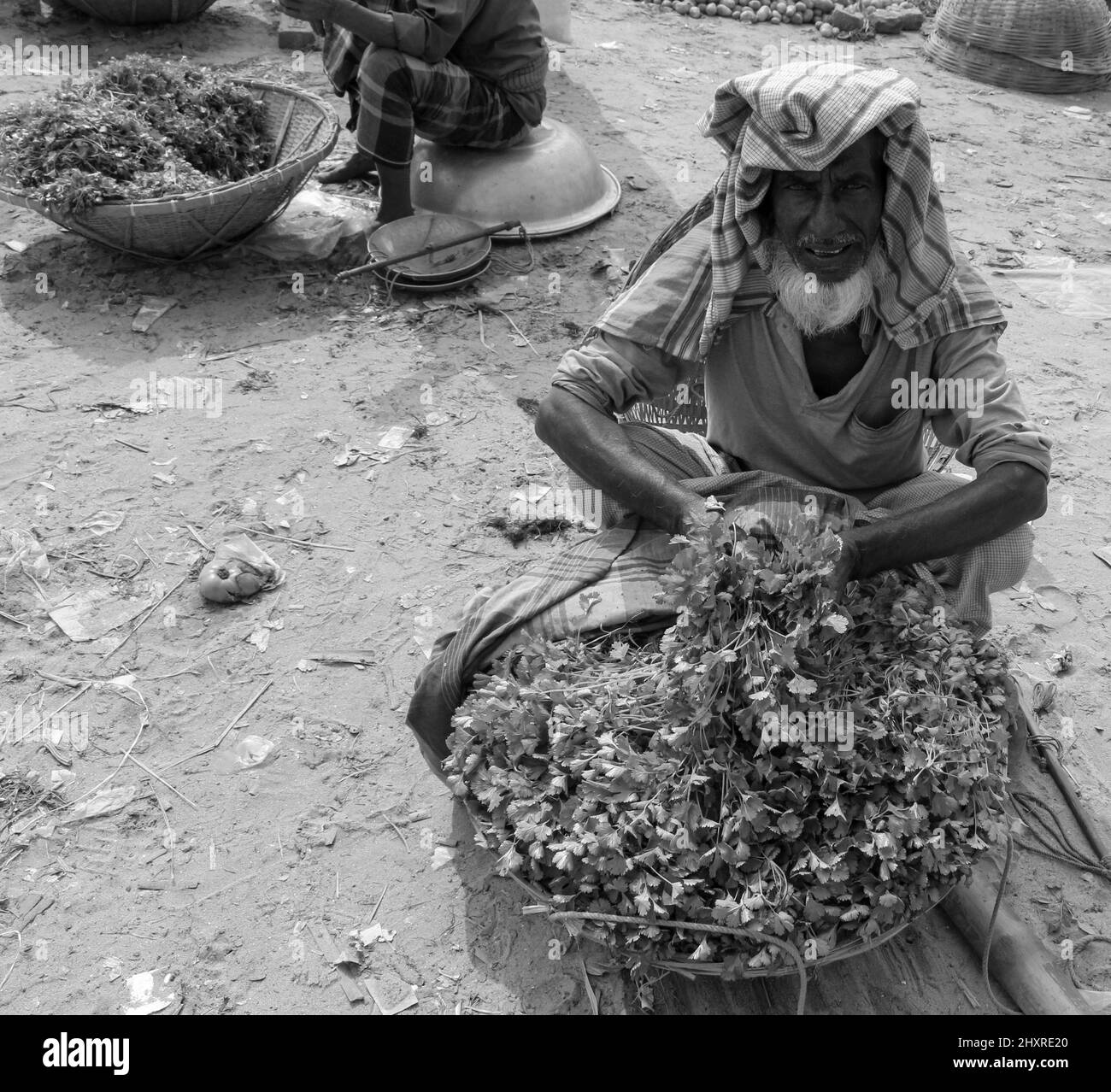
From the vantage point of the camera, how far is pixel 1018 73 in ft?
26.7

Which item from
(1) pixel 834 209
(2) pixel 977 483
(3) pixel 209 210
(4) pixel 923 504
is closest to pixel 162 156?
(3) pixel 209 210

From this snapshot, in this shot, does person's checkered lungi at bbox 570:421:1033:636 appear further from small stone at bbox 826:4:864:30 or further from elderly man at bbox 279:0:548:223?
small stone at bbox 826:4:864:30

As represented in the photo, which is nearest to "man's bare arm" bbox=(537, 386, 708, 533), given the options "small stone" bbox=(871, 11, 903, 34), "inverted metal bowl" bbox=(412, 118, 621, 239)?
"inverted metal bowl" bbox=(412, 118, 621, 239)

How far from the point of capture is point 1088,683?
3406 millimetres

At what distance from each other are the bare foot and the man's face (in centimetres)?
418

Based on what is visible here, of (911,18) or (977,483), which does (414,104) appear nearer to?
(977,483)

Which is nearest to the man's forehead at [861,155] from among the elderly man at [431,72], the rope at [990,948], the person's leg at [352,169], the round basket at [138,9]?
the rope at [990,948]

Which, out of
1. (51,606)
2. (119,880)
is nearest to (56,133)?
(51,606)

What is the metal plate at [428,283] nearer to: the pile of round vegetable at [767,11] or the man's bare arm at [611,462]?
the man's bare arm at [611,462]

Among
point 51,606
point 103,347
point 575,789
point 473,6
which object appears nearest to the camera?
point 575,789

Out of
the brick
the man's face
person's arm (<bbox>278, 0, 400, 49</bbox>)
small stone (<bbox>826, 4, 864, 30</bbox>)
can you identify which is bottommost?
the brick

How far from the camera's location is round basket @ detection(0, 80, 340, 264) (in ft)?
16.3

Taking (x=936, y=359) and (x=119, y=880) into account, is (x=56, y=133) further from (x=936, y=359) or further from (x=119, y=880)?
(x=936, y=359)

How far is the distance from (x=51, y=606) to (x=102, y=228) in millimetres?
2165
